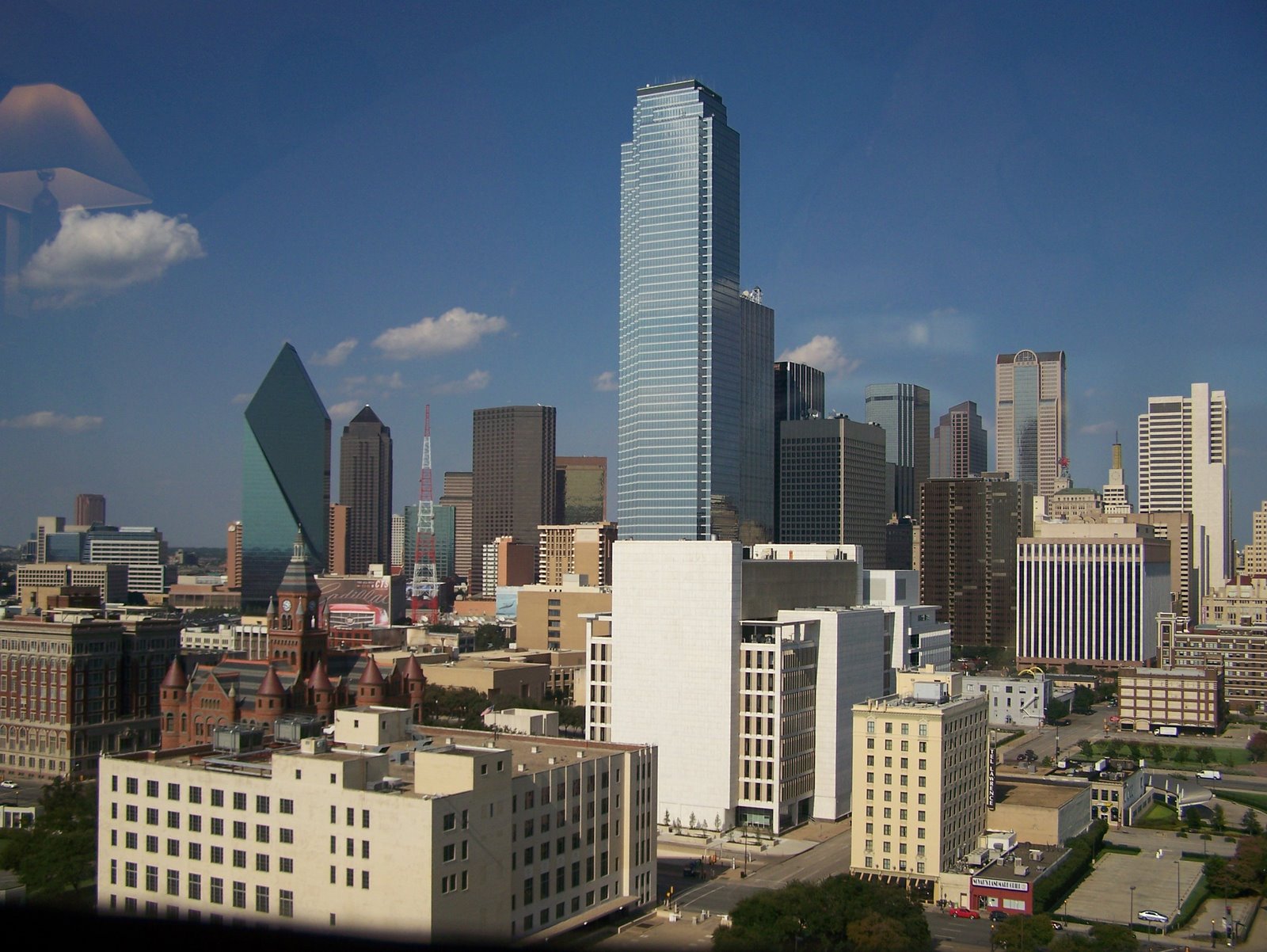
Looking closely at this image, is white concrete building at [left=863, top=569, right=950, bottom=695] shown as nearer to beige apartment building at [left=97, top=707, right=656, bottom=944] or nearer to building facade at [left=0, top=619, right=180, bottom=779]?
beige apartment building at [left=97, top=707, right=656, bottom=944]

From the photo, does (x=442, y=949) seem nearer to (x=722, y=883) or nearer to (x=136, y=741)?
(x=722, y=883)

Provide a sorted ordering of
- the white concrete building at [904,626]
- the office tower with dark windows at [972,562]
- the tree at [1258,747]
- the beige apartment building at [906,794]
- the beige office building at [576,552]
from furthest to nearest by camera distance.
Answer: the beige office building at [576,552] → the office tower with dark windows at [972,562] → the tree at [1258,747] → the white concrete building at [904,626] → the beige apartment building at [906,794]

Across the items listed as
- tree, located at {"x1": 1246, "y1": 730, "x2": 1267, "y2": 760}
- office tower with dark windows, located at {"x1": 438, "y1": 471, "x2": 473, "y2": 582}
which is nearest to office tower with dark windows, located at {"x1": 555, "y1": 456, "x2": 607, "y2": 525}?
office tower with dark windows, located at {"x1": 438, "y1": 471, "x2": 473, "y2": 582}

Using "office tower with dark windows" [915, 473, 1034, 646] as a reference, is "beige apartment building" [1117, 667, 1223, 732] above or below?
below

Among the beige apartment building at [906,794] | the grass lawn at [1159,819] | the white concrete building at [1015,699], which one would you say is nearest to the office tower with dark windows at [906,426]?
the white concrete building at [1015,699]

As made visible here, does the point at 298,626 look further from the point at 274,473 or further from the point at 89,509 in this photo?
the point at 274,473

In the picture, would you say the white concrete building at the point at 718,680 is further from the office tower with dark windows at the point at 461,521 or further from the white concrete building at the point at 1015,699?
the office tower with dark windows at the point at 461,521
